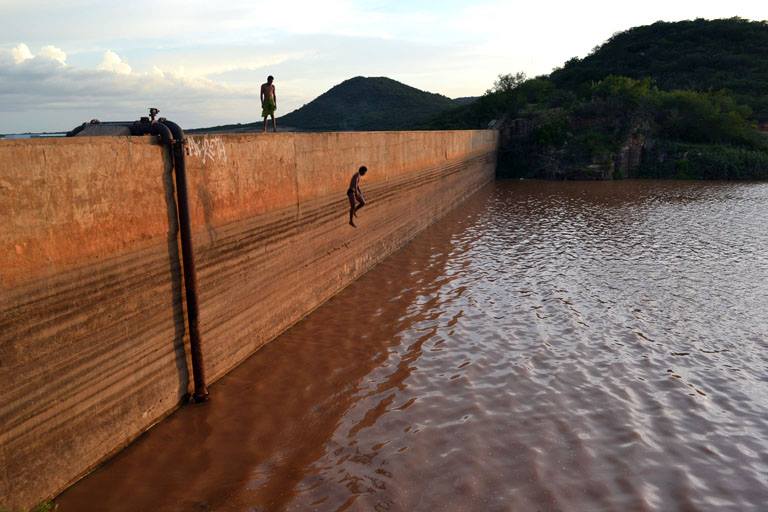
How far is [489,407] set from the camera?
6086mm

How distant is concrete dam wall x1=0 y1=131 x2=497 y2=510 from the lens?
12.9ft

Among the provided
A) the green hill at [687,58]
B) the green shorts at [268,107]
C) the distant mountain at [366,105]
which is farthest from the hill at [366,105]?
the green shorts at [268,107]

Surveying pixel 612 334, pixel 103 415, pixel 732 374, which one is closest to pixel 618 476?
pixel 732 374

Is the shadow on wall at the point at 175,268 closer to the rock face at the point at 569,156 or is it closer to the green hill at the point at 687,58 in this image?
the rock face at the point at 569,156

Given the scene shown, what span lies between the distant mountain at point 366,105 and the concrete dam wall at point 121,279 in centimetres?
7620

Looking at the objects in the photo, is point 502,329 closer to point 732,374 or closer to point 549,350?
point 549,350

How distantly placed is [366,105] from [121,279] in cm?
10167

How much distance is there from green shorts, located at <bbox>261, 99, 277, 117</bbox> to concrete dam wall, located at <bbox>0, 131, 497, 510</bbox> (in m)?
2.52

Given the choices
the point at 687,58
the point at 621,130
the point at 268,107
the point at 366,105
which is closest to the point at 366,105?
the point at 366,105

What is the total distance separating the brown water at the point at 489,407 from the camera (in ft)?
15.3

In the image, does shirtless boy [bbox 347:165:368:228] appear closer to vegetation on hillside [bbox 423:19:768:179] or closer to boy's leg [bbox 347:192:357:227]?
boy's leg [bbox 347:192:357:227]

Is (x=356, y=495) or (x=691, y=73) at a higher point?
(x=691, y=73)

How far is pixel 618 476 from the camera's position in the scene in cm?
488

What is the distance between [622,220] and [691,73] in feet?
174
